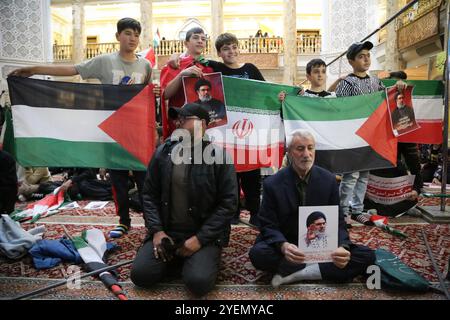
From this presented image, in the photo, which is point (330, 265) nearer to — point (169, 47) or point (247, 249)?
point (247, 249)

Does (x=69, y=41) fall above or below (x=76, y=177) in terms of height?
above

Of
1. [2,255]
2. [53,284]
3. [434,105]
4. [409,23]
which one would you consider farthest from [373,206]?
[409,23]

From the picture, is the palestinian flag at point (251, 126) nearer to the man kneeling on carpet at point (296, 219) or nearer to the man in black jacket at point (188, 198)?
the man in black jacket at point (188, 198)

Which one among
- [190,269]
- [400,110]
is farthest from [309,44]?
[190,269]

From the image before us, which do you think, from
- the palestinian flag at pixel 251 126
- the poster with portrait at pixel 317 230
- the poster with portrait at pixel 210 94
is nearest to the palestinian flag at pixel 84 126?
the poster with portrait at pixel 210 94

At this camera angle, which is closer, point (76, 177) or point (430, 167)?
point (76, 177)

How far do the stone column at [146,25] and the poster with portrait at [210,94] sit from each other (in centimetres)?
1379

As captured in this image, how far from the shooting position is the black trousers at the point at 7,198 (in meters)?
2.93

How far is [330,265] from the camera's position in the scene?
2.28 metres

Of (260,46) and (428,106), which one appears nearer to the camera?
(428,106)

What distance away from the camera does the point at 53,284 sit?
2.28 meters

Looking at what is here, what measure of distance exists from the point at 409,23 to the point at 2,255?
34.9 ft

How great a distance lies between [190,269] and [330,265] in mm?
994

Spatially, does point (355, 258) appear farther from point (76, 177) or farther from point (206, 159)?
point (76, 177)
